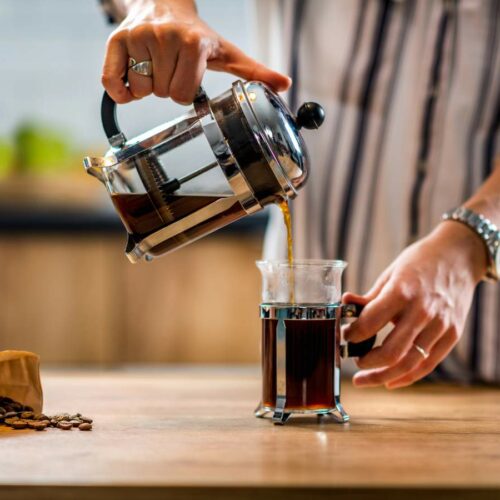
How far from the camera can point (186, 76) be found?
1144mm

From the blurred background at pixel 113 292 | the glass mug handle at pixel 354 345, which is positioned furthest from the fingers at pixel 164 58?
the blurred background at pixel 113 292

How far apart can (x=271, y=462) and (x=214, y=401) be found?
1.51ft

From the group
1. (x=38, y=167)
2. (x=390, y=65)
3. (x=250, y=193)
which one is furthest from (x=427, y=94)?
(x=38, y=167)

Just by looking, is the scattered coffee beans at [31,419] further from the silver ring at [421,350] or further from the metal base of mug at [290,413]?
the silver ring at [421,350]

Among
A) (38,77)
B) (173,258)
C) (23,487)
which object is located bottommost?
(23,487)

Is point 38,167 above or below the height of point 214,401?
above

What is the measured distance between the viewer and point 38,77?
3201 mm

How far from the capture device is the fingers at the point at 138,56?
116cm

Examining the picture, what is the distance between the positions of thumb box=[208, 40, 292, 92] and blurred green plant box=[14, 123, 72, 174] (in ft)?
6.07

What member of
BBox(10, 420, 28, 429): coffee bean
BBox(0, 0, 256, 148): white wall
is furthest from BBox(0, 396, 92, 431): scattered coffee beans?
BBox(0, 0, 256, 148): white wall

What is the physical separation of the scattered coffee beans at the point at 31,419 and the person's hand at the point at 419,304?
39 centimetres

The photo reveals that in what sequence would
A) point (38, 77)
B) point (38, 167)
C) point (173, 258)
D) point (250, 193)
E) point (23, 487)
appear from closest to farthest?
point (23, 487), point (250, 193), point (173, 258), point (38, 167), point (38, 77)

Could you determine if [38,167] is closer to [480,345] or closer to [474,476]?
[480,345]

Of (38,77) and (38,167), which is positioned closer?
(38,167)
